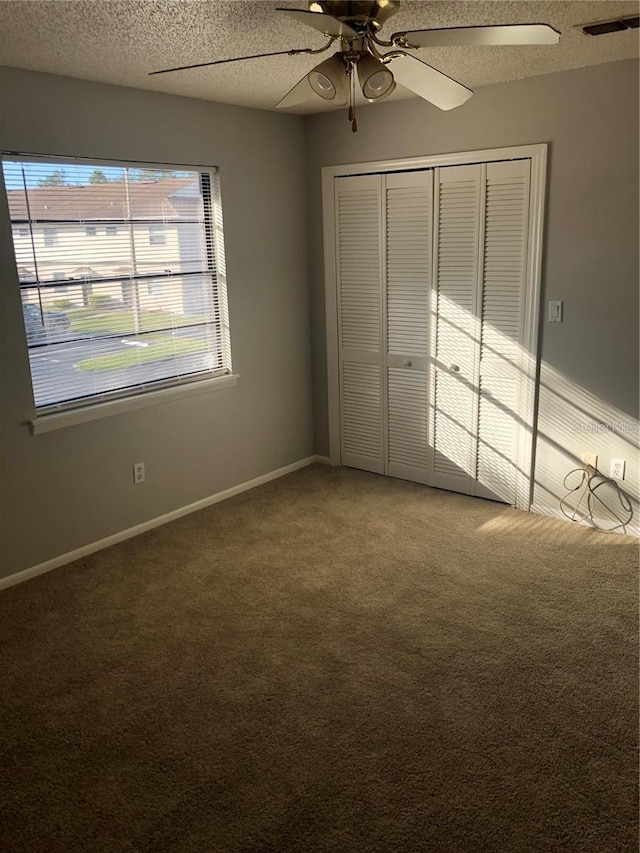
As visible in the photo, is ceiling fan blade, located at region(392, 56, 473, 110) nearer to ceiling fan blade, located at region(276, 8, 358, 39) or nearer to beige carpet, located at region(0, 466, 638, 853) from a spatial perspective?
ceiling fan blade, located at region(276, 8, 358, 39)

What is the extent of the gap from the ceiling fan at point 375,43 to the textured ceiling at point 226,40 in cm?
28

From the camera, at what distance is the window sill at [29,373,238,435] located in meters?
3.43

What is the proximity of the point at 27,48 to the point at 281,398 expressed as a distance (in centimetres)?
256

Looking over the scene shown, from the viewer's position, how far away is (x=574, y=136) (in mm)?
3512

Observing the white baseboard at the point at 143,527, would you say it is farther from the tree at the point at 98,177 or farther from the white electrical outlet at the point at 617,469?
the white electrical outlet at the point at 617,469

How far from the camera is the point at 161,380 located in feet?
13.2

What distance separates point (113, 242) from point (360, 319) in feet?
5.52

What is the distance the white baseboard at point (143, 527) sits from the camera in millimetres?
3482

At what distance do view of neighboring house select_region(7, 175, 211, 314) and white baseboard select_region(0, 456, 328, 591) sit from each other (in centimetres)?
118

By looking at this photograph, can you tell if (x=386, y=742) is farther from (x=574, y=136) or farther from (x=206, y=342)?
(x=574, y=136)

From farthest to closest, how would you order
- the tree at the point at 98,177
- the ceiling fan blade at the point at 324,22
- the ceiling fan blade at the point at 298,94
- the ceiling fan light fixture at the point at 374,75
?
the tree at the point at 98,177
the ceiling fan blade at the point at 298,94
the ceiling fan light fixture at the point at 374,75
the ceiling fan blade at the point at 324,22

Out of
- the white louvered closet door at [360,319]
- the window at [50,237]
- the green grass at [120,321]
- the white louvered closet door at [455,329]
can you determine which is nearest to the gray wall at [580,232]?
the white louvered closet door at [455,329]

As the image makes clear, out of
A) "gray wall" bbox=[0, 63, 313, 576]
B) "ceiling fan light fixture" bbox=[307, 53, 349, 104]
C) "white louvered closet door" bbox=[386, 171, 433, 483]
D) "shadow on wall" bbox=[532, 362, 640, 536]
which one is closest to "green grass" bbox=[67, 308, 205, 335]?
"gray wall" bbox=[0, 63, 313, 576]

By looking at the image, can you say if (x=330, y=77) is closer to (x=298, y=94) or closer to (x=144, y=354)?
(x=298, y=94)
